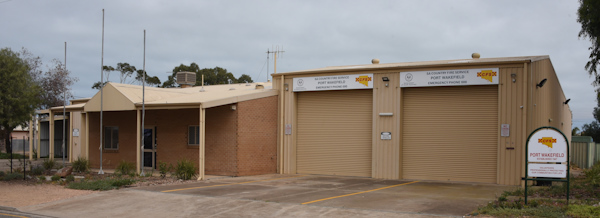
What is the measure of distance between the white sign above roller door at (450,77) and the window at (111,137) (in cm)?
1293

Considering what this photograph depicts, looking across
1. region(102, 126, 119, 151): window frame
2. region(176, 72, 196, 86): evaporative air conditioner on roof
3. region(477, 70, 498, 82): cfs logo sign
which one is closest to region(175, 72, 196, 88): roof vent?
region(176, 72, 196, 86): evaporative air conditioner on roof

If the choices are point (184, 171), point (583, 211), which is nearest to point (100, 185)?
point (184, 171)

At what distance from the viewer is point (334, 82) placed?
20.4 m

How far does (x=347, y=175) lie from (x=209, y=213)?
10.1m

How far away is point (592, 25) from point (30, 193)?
17521mm

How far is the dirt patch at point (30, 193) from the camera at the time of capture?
12948mm

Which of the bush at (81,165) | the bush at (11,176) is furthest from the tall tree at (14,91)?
the bush at (81,165)

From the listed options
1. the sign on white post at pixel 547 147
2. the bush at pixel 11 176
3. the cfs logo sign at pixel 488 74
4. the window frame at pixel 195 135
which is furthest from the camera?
the window frame at pixel 195 135

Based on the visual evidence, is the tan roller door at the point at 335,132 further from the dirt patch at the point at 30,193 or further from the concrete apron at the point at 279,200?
the dirt patch at the point at 30,193

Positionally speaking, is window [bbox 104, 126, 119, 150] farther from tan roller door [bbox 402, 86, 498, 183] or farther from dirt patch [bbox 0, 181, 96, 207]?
tan roller door [bbox 402, 86, 498, 183]

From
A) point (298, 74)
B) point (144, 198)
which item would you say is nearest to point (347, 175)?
point (298, 74)

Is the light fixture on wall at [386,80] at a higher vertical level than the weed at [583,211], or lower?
higher

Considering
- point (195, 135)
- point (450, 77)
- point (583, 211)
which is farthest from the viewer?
point (195, 135)

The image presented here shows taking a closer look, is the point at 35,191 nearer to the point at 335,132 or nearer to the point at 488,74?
the point at 335,132
